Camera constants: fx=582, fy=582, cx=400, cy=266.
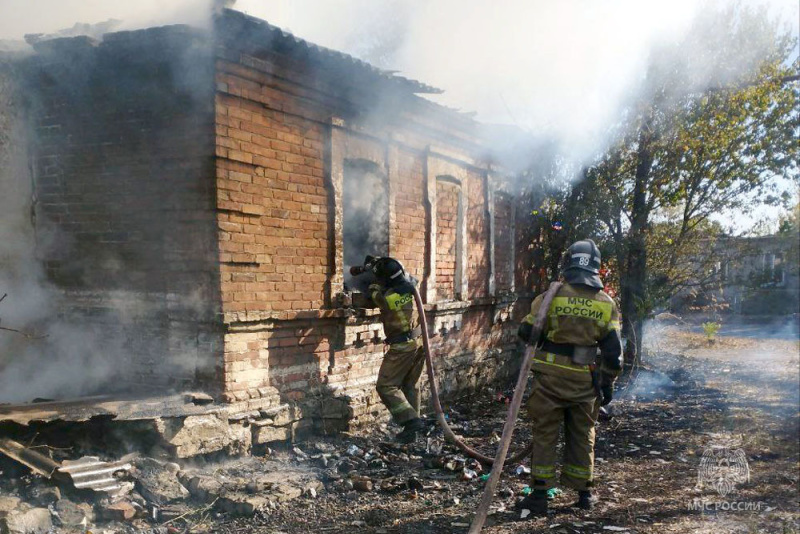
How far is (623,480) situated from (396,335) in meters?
2.68

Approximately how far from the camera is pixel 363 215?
7906 mm

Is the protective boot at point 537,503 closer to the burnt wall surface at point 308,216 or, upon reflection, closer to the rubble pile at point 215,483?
the rubble pile at point 215,483

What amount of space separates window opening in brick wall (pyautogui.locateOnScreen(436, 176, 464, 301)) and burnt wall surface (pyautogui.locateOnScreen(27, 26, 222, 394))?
164 inches

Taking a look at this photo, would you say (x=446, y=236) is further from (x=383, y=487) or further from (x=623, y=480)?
(x=383, y=487)

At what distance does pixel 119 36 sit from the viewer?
5.24m

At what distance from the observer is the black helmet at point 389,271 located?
6418 mm

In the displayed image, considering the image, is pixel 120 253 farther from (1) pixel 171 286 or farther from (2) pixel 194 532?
(2) pixel 194 532

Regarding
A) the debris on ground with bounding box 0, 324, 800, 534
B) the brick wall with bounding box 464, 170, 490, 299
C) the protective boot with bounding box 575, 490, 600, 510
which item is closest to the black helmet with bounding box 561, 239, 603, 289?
the protective boot with bounding box 575, 490, 600, 510

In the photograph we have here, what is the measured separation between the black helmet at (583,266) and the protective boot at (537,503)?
5.66 ft

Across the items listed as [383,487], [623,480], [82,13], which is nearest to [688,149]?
[623,480]

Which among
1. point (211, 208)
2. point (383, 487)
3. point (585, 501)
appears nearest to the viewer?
point (585, 501)

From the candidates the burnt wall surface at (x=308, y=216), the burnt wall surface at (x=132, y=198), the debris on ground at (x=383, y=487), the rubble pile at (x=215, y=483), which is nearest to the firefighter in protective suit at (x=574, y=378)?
the debris on ground at (x=383, y=487)

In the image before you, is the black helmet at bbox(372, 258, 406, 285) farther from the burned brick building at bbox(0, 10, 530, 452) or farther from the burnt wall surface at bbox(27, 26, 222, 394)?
the burnt wall surface at bbox(27, 26, 222, 394)

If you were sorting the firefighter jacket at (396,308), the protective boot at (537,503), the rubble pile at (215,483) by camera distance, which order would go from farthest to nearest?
the firefighter jacket at (396,308) < the protective boot at (537,503) < the rubble pile at (215,483)
